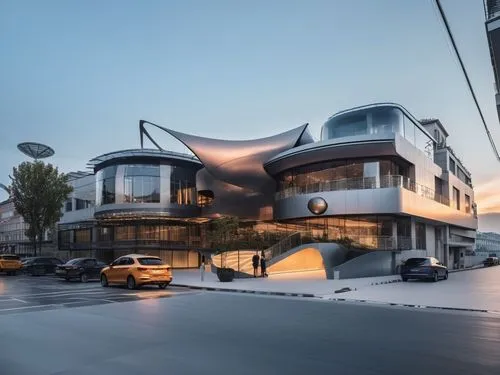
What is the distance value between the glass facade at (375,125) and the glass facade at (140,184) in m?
16.9

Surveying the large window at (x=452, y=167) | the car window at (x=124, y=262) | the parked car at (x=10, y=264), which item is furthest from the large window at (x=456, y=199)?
the parked car at (x=10, y=264)

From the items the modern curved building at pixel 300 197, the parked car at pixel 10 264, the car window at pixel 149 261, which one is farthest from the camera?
the parked car at pixel 10 264

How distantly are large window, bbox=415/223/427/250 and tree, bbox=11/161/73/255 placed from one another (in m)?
34.5

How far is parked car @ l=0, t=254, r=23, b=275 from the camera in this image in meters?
39.4

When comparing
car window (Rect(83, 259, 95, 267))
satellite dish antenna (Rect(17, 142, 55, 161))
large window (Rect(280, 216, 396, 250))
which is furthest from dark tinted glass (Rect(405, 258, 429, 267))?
satellite dish antenna (Rect(17, 142, 55, 161))

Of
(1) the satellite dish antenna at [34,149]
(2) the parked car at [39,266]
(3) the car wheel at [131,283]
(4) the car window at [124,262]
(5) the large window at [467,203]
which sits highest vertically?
Answer: (1) the satellite dish antenna at [34,149]

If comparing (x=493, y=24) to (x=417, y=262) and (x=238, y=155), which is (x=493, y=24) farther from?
(x=238, y=155)

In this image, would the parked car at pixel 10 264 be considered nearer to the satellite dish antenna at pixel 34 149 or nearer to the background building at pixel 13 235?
the satellite dish antenna at pixel 34 149

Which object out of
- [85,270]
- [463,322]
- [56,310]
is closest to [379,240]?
[85,270]

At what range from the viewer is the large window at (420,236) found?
145ft

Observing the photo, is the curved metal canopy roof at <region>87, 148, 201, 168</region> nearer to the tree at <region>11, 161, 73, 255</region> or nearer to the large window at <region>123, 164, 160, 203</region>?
the large window at <region>123, 164, 160, 203</region>

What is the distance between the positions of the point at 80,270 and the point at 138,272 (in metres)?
8.89

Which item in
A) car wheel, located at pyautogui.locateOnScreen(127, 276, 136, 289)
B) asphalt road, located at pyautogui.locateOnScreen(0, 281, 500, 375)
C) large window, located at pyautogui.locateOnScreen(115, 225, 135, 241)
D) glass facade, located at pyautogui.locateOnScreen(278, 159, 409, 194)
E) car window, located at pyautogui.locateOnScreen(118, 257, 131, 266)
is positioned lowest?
car wheel, located at pyautogui.locateOnScreen(127, 276, 136, 289)

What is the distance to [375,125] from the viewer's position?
131ft
